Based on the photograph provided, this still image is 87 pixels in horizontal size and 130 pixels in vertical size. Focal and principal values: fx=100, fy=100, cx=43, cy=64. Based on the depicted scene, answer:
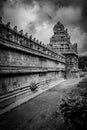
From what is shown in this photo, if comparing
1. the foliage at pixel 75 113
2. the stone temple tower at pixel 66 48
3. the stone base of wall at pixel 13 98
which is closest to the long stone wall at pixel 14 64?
the stone base of wall at pixel 13 98

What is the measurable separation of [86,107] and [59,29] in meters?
38.2

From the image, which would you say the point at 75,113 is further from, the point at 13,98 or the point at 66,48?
the point at 66,48

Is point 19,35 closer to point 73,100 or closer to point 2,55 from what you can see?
point 2,55

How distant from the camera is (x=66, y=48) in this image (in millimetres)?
35094

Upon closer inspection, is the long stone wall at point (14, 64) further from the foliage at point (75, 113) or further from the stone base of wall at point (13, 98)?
the foliage at point (75, 113)

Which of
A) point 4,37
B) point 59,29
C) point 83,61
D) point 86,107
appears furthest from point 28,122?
point 83,61

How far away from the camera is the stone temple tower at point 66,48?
1144 inches

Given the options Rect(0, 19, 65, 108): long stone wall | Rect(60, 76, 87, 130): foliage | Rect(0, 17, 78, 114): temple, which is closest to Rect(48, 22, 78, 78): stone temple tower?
Rect(0, 17, 78, 114): temple

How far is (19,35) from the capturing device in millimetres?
9641

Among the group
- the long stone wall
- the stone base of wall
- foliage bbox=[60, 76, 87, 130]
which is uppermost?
the long stone wall

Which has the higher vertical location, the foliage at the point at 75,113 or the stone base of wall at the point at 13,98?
the foliage at the point at 75,113

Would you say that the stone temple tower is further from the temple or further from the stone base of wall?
the stone base of wall

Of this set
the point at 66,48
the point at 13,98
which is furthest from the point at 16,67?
the point at 66,48

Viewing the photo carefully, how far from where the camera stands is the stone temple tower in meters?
29.0
